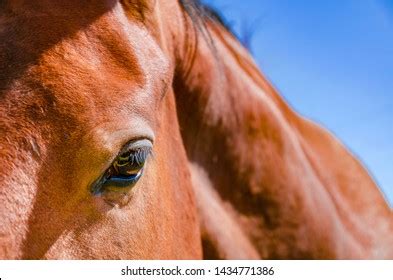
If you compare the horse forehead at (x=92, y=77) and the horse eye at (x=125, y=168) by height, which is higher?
the horse forehead at (x=92, y=77)

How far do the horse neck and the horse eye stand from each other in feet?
1.51

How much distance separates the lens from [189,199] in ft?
3.76

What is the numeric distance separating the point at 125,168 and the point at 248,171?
0.60 m

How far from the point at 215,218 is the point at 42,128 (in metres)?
0.63

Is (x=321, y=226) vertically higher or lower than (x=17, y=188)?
lower

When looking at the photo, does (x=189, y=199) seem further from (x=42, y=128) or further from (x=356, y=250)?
(x=356, y=250)

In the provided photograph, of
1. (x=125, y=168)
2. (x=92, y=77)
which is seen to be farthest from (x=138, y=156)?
(x=92, y=77)

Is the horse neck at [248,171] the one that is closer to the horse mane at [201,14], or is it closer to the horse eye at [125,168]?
the horse mane at [201,14]

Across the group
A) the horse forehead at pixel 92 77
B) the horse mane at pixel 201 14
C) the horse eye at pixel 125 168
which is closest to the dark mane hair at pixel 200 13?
the horse mane at pixel 201 14

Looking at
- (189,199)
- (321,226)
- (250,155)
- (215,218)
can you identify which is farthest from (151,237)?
(321,226)

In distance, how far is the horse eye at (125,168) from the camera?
781 mm

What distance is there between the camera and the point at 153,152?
954 millimetres

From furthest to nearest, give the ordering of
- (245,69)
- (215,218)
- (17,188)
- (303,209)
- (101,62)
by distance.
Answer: (245,69)
(303,209)
(215,218)
(101,62)
(17,188)

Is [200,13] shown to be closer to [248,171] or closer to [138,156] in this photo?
[248,171]
